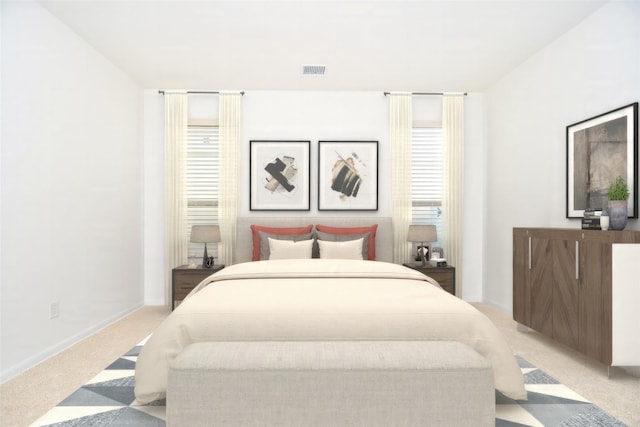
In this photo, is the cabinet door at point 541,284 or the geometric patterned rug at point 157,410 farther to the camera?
the cabinet door at point 541,284

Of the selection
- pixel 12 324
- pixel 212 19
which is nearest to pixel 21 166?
pixel 12 324

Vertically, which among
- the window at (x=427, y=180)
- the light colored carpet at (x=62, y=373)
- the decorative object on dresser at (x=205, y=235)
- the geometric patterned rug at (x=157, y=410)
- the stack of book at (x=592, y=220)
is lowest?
the light colored carpet at (x=62, y=373)

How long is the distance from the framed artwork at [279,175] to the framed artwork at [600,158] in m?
2.81

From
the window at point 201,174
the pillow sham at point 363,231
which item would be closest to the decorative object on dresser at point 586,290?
the pillow sham at point 363,231

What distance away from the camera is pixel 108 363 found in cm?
321

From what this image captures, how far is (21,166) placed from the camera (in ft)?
10.1

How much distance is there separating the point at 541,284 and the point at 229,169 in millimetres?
3546

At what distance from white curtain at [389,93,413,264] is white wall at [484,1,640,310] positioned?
3.24 feet

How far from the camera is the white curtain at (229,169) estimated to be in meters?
5.29

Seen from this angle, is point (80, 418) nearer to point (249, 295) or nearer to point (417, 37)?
point (249, 295)

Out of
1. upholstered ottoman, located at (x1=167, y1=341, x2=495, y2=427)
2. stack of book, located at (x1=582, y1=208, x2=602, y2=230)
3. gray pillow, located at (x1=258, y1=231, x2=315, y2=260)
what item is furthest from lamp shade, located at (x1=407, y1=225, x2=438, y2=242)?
upholstered ottoman, located at (x1=167, y1=341, x2=495, y2=427)

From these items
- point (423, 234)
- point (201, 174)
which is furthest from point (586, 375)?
point (201, 174)

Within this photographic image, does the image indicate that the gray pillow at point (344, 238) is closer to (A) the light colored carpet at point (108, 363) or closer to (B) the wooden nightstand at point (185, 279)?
(B) the wooden nightstand at point (185, 279)

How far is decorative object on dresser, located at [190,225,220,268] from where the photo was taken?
4.83m
